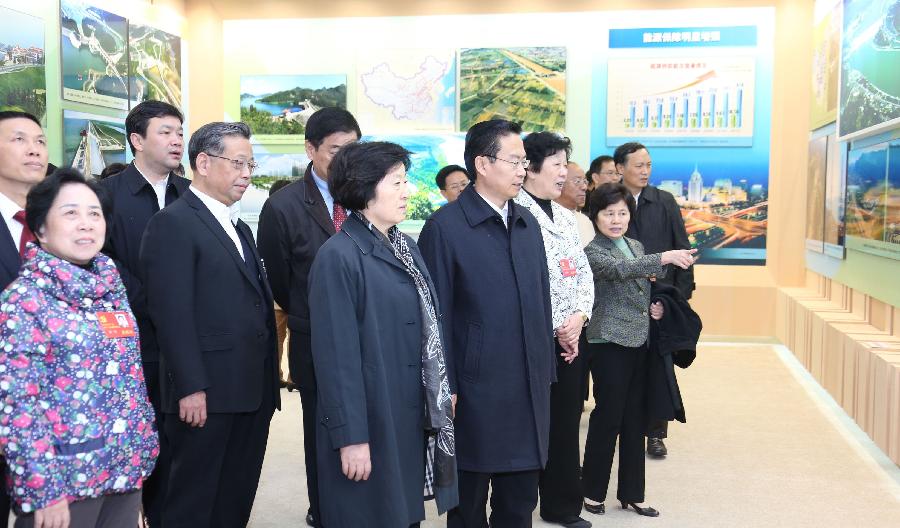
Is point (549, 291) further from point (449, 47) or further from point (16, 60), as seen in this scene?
point (449, 47)

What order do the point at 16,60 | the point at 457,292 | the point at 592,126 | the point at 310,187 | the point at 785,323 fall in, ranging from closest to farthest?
the point at 457,292 < the point at 310,187 < the point at 16,60 < the point at 785,323 < the point at 592,126

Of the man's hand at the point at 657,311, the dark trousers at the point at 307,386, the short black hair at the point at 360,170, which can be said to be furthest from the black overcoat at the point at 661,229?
the short black hair at the point at 360,170

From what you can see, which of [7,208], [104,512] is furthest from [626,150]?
[104,512]

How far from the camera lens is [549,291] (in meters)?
3.13

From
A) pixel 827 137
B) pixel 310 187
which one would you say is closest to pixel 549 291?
pixel 310 187

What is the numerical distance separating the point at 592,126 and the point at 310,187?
5444 millimetres

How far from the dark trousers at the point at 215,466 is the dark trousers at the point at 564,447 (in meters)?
1.23

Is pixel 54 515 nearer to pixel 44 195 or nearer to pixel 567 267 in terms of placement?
pixel 44 195

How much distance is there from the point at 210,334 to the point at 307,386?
601mm

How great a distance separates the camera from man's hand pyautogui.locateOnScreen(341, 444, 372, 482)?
2.23m

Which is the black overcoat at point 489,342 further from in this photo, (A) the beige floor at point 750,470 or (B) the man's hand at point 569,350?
(A) the beige floor at point 750,470

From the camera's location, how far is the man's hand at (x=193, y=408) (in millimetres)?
2734

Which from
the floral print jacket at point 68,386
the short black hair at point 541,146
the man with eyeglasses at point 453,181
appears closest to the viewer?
the floral print jacket at point 68,386

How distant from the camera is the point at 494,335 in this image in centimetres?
291
